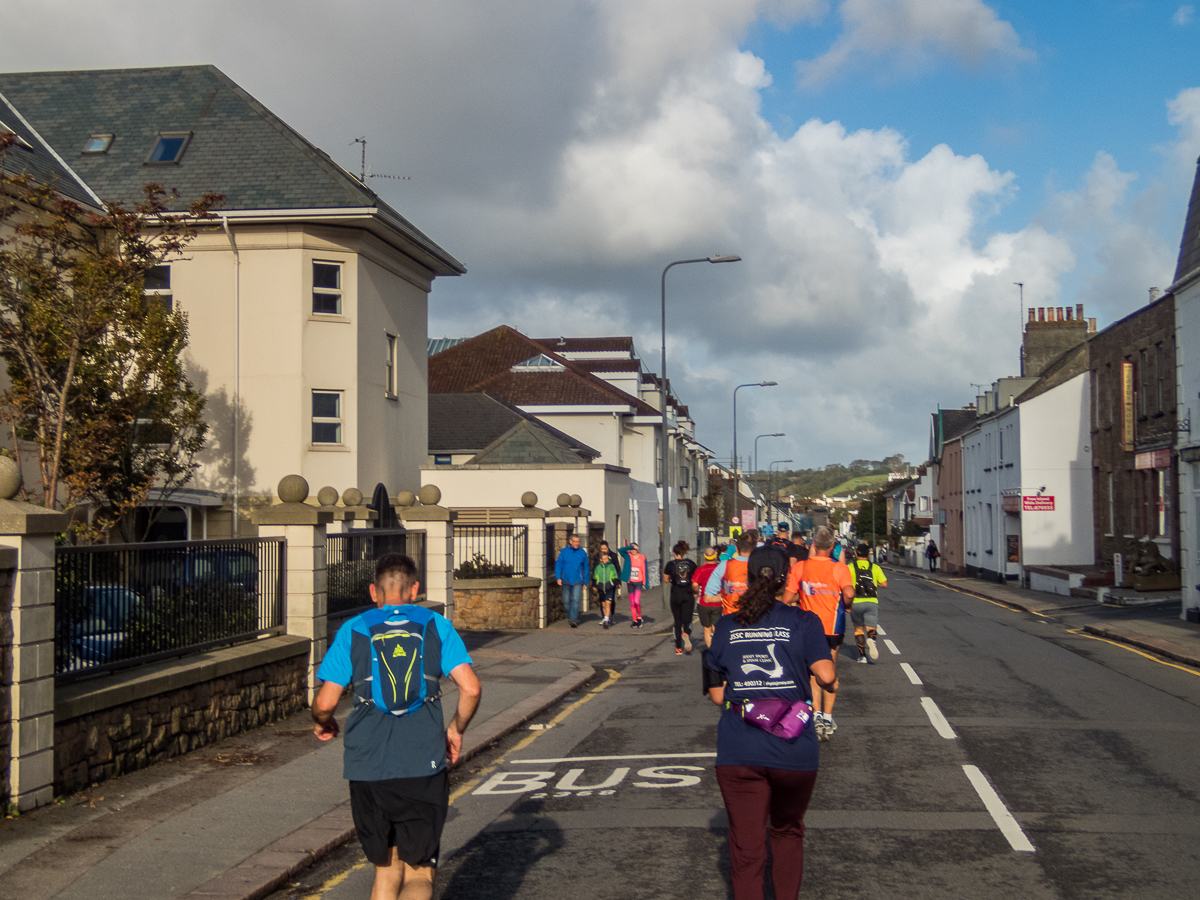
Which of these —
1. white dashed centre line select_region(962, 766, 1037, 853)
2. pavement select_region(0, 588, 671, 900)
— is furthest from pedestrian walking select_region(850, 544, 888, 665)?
pavement select_region(0, 588, 671, 900)

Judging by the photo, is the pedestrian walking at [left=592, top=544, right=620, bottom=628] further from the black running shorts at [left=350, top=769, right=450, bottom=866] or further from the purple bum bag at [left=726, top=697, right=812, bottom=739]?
the black running shorts at [left=350, top=769, right=450, bottom=866]

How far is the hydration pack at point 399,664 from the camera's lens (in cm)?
458

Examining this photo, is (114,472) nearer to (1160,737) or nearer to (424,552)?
(424,552)

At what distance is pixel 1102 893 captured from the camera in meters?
5.58

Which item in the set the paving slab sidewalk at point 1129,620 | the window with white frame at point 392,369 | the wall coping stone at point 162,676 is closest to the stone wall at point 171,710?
the wall coping stone at point 162,676

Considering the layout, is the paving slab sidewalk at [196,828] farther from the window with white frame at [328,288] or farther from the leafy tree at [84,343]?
the window with white frame at [328,288]

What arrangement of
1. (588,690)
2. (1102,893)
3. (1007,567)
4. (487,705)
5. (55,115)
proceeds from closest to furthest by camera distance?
1. (1102,893)
2. (487,705)
3. (588,690)
4. (55,115)
5. (1007,567)

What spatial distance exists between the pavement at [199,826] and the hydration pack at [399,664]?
1796 mm

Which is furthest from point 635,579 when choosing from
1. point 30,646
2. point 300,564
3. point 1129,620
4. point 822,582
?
point 30,646

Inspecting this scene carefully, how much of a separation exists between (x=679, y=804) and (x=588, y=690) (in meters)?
6.68

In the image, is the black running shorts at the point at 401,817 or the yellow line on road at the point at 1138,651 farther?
the yellow line on road at the point at 1138,651

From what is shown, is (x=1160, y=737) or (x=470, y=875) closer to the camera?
(x=470, y=875)

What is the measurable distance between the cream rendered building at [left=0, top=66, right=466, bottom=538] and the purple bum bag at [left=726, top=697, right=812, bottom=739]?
20220mm

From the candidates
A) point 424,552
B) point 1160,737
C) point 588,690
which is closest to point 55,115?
point 424,552
